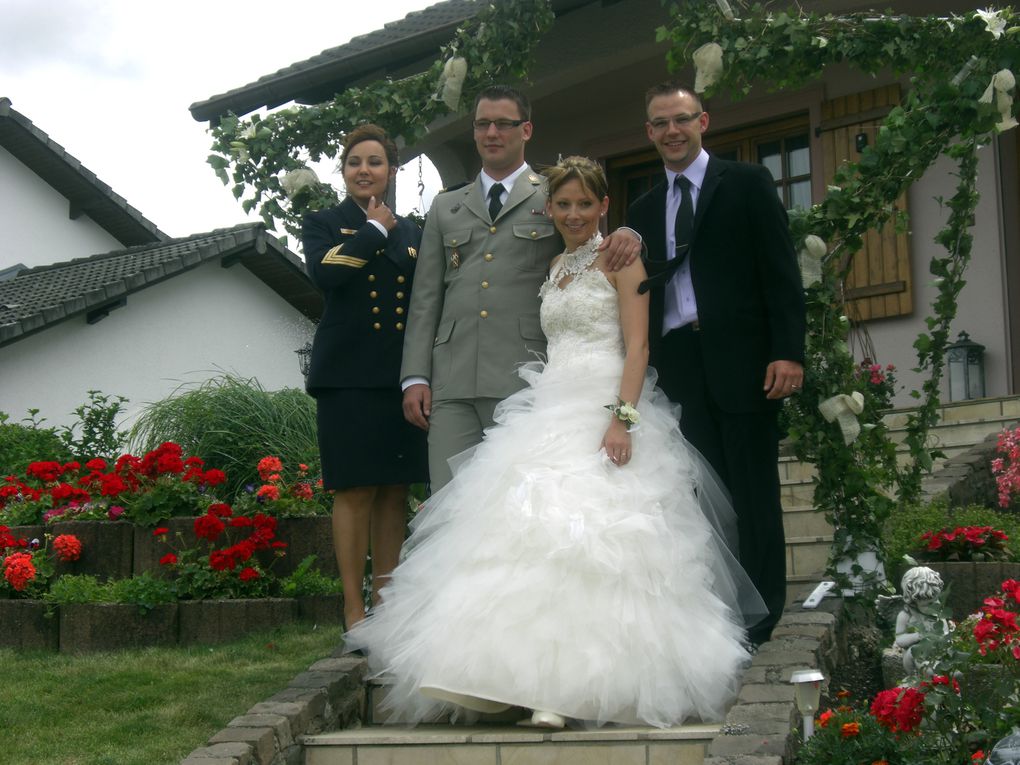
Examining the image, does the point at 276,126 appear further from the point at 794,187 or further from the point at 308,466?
the point at 794,187

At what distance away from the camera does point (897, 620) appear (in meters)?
4.85

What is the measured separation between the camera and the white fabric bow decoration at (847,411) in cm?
495

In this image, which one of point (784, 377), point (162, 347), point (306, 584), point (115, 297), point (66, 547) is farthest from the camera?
point (162, 347)

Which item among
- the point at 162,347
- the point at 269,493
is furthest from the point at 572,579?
the point at 162,347

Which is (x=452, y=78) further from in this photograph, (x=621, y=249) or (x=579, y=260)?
(x=621, y=249)

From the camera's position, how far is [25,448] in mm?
10367

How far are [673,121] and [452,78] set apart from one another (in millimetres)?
1719

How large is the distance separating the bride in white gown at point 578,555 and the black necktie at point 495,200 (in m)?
0.31

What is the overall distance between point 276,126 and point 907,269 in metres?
4.84

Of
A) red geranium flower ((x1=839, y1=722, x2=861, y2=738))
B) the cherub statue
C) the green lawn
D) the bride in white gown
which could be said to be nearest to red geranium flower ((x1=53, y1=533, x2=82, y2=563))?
the green lawn

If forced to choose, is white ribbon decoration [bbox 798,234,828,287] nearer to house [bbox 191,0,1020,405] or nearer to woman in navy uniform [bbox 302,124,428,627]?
woman in navy uniform [bbox 302,124,428,627]

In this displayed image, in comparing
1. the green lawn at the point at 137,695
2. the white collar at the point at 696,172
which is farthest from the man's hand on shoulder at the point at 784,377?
the green lawn at the point at 137,695

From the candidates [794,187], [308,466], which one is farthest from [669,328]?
[794,187]

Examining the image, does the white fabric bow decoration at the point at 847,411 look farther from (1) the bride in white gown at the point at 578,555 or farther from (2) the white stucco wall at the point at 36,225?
(2) the white stucco wall at the point at 36,225
